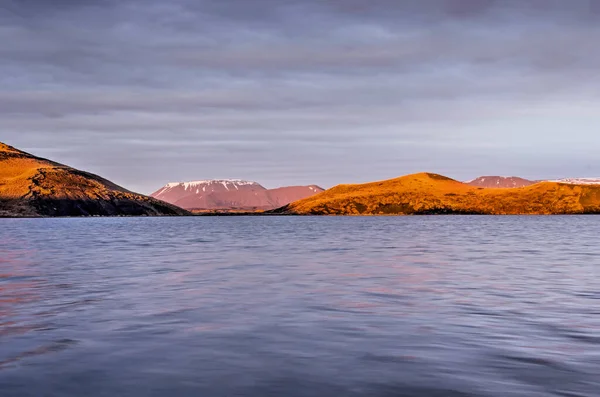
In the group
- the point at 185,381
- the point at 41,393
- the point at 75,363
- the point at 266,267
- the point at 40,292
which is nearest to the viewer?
the point at 41,393

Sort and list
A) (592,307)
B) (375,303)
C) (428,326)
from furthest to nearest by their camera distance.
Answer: (375,303) → (592,307) → (428,326)

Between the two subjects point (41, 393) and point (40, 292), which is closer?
point (41, 393)

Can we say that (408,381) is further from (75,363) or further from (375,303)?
(375,303)

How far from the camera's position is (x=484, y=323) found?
20016 millimetres

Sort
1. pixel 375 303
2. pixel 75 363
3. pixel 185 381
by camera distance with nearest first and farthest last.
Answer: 1. pixel 185 381
2. pixel 75 363
3. pixel 375 303

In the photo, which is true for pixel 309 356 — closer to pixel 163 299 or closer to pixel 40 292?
pixel 163 299

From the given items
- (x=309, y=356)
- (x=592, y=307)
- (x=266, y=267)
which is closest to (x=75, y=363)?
(x=309, y=356)

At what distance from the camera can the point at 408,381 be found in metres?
13.1

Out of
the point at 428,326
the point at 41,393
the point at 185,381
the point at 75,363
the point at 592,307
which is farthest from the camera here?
the point at 592,307

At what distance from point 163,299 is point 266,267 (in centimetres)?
1661

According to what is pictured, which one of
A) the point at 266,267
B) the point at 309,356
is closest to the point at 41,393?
the point at 309,356

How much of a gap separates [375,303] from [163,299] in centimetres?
886

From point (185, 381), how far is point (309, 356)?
11.5 feet

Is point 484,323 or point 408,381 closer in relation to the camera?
point 408,381
